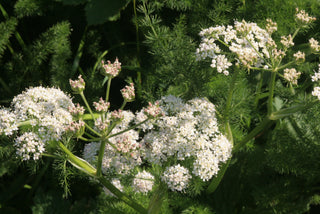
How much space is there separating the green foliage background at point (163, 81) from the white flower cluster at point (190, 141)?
43 cm

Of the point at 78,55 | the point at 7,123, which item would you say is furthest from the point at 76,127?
the point at 78,55

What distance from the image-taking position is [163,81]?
9.86 feet

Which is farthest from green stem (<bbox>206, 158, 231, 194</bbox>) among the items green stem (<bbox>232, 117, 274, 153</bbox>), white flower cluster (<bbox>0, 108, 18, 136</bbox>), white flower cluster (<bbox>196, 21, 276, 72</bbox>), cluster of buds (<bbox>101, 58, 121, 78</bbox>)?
white flower cluster (<bbox>0, 108, 18, 136</bbox>)

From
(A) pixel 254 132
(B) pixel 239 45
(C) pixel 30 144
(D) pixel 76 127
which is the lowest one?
(C) pixel 30 144

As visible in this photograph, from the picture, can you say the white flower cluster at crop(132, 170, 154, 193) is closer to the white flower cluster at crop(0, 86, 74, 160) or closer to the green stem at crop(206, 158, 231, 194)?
the green stem at crop(206, 158, 231, 194)

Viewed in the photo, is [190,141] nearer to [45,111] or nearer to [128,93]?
[128,93]

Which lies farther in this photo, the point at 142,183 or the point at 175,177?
the point at 142,183

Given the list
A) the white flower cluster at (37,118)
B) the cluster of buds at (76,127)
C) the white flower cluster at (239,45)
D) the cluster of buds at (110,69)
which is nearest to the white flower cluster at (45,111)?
the white flower cluster at (37,118)

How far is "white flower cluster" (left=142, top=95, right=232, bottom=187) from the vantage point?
230cm

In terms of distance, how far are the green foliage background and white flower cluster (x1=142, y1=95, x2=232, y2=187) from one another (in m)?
0.43

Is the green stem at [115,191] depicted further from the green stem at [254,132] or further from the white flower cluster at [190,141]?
the green stem at [254,132]

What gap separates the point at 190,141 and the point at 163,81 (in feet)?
2.69

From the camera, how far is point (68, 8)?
12.4 ft

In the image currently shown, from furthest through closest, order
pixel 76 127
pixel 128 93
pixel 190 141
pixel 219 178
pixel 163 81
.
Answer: pixel 163 81
pixel 219 178
pixel 190 141
pixel 128 93
pixel 76 127
